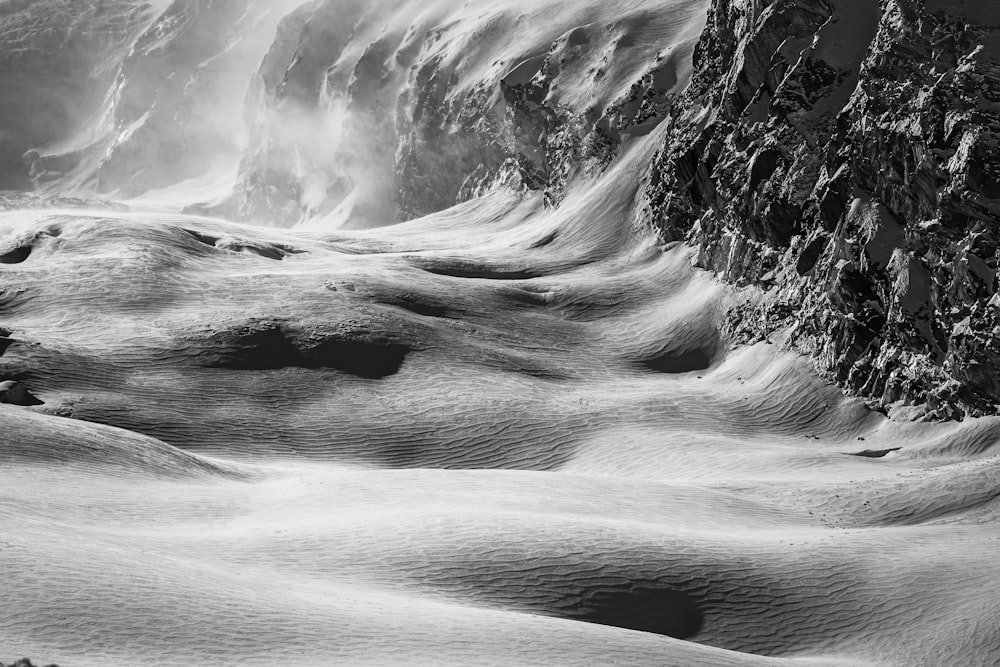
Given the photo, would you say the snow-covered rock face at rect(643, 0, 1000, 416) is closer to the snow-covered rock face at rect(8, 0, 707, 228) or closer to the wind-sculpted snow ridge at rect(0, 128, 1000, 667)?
the wind-sculpted snow ridge at rect(0, 128, 1000, 667)

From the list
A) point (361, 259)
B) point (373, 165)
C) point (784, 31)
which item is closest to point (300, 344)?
point (361, 259)

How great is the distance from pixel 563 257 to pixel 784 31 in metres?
22.8

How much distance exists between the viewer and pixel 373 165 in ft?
448

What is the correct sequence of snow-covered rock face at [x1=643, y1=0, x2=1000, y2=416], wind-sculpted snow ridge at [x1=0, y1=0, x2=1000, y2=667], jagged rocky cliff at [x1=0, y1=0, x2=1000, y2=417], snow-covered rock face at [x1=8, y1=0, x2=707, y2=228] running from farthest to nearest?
snow-covered rock face at [x1=8, y1=0, x2=707, y2=228] < jagged rocky cliff at [x1=0, y1=0, x2=1000, y2=417] < snow-covered rock face at [x1=643, y1=0, x2=1000, y2=416] < wind-sculpted snow ridge at [x1=0, y1=0, x2=1000, y2=667]

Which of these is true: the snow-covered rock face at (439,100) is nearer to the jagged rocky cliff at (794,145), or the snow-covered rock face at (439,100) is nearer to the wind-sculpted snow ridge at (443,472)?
the jagged rocky cliff at (794,145)

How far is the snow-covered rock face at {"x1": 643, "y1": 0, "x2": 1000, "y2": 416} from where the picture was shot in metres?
45.4

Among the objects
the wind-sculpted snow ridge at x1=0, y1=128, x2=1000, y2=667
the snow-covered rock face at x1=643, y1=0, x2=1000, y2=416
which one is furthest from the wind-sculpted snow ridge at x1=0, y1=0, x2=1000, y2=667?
the snow-covered rock face at x1=643, y1=0, x2=1000, y2=416

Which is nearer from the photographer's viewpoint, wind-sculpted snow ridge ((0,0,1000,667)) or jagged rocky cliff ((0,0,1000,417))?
wind-sculpted snow ridge ((0,0,1000,667))

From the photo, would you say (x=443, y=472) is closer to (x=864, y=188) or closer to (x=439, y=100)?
(x=864, y=188)

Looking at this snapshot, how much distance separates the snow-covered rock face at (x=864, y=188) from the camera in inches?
1788

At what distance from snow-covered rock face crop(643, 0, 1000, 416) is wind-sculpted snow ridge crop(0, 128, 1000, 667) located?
2.62 metres

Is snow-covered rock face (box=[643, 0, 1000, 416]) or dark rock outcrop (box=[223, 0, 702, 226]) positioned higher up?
dark rock outcrop (box=[223, 0, 702, 226])

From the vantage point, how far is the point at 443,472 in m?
37.1

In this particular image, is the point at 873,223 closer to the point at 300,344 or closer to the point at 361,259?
the point at 300,344
